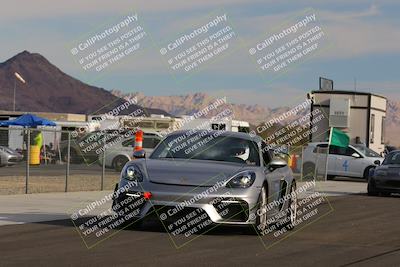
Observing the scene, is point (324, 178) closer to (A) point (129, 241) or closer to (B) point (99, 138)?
(B) point (99, 138)

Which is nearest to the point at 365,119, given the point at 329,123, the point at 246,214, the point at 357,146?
the point at 329,123

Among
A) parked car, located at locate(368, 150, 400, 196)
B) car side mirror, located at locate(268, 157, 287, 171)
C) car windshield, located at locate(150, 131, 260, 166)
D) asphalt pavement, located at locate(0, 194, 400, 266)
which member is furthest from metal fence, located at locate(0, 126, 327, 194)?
car side mirror, located at locate(268, 157, 287, 171)

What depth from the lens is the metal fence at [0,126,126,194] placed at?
19422mm

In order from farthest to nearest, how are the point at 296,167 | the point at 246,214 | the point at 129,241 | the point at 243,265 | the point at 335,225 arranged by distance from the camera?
the point at 296,167 < the point at 335,225 < the point at 246,214 < the point at 129,241 < the point at 243,265

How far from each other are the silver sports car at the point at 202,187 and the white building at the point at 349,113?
28676mm

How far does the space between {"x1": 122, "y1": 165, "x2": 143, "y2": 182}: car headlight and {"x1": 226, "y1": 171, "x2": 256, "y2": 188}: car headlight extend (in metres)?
1.14

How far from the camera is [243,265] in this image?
882cm

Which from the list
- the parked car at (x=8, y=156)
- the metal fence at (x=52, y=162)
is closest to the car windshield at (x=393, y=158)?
the metal fence at (x=52, y=162)

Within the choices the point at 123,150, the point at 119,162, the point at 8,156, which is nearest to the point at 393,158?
the point at 119,162

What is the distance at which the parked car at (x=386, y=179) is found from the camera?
942 inches

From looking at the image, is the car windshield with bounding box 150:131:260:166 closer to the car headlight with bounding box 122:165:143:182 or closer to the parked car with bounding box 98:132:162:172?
the car headlight with bounding box 122:165:143:182

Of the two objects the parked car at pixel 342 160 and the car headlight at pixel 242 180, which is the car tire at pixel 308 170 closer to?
the parked car at pixel 342 160

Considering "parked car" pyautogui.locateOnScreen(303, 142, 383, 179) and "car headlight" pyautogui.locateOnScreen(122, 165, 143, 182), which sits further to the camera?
"parked car" pyautogui.locateOnScreen(303, 142, 383, 179)

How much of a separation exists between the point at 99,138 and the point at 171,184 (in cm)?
1307
